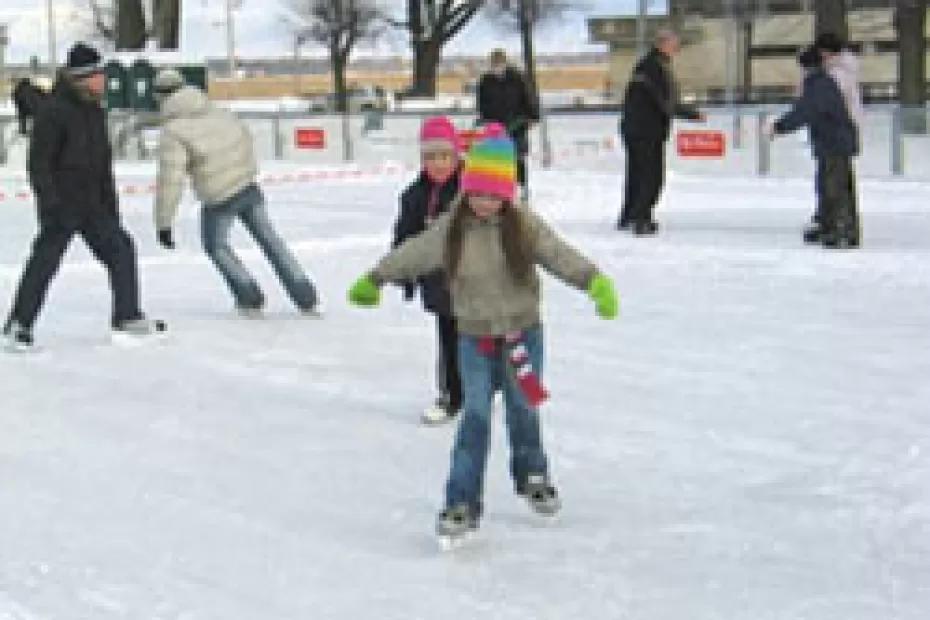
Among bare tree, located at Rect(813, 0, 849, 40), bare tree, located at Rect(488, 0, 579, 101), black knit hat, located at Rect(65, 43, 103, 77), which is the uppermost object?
bare tree, located at Rect(488, 0, 579, 101)

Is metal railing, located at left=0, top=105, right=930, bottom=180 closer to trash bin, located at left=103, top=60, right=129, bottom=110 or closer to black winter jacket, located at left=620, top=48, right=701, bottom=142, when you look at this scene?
trash bin, located at left=103, top=60, right=129, bottom=110

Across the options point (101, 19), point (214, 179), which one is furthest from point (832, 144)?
point (101, 19)

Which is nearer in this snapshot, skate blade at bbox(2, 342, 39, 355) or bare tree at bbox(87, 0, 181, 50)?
skate blade at bbox(2, 342, 39, 355)

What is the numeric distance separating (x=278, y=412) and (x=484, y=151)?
2557mm

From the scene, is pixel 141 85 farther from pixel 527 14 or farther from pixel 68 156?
pixel 527 14

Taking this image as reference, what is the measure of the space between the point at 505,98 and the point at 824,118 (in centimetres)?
381

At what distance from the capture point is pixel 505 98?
15172 mm

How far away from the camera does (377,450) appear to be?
6.50 metres

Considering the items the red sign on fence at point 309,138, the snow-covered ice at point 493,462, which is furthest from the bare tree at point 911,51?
the snow-covered ice at point 493,462

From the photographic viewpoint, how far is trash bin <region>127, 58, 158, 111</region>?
1067 inches

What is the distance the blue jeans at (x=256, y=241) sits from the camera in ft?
30.6

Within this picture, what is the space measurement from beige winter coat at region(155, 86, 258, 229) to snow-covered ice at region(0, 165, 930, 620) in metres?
0.77

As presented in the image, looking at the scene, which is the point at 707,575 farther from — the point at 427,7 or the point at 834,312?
the point at 427,7

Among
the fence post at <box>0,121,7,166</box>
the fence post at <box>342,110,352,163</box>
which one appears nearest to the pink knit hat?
the fence post at <box>342,110,352,163</box>
